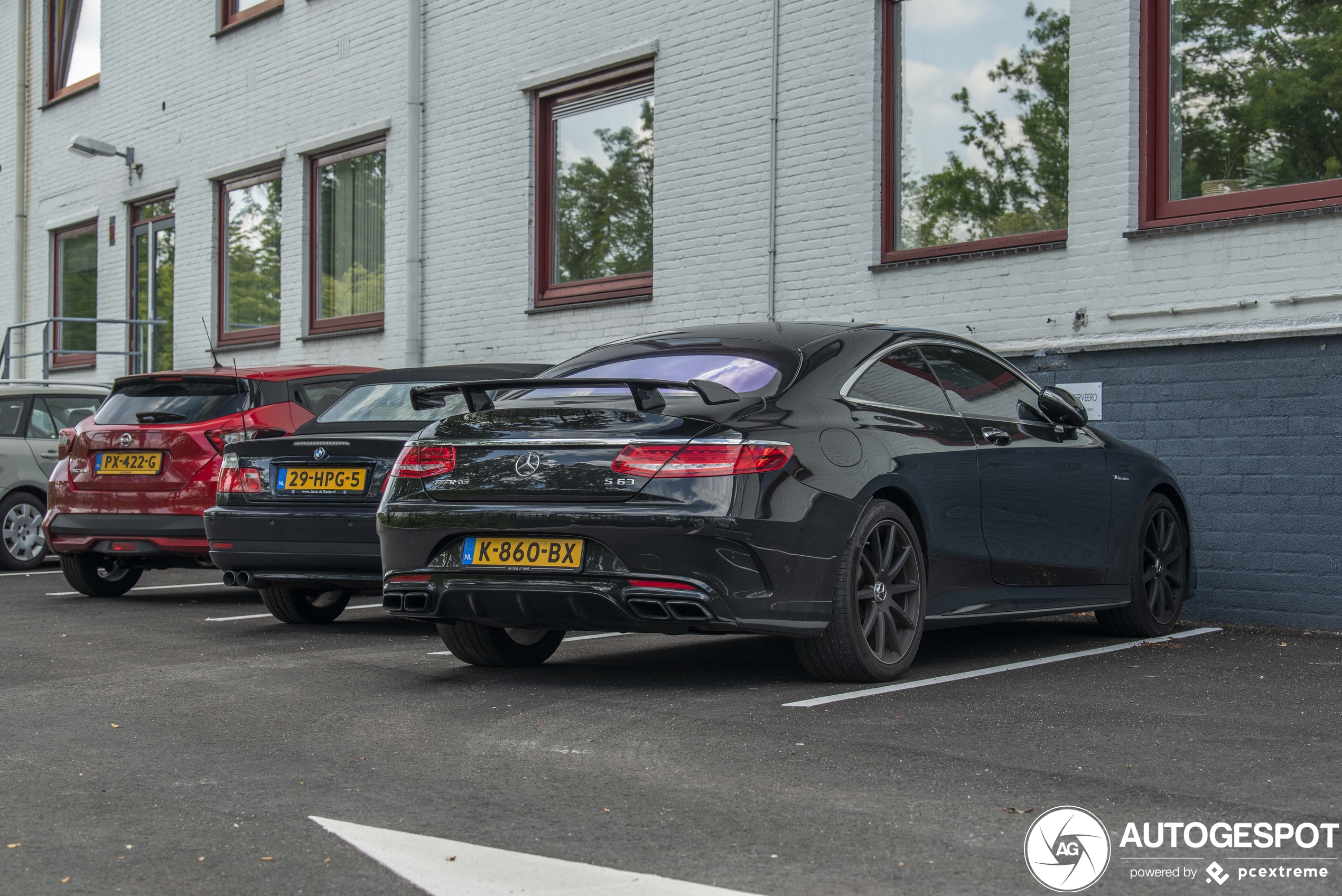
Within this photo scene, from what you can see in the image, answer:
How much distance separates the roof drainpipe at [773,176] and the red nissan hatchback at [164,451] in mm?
3542

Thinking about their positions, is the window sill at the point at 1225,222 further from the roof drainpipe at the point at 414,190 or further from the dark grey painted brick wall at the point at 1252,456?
the roof drainpipe at the point at 414,190

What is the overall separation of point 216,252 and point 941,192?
1095 cm

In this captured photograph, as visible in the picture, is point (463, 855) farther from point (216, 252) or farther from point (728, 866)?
point (216, 252)

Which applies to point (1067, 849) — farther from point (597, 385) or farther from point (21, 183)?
point (21, 183)

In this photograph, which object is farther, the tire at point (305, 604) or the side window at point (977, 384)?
the tire at point (305, 604)

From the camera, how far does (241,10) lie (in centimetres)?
1895

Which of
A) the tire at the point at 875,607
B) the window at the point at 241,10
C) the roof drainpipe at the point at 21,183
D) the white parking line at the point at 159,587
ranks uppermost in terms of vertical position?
the window at the point at 241,10

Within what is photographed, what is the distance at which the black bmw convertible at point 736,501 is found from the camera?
5.66 metres

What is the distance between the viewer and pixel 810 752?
15.8ft

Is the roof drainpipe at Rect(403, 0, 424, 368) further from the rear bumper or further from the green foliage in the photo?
the rear bumper

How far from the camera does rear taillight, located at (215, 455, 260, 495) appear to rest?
8.30 m

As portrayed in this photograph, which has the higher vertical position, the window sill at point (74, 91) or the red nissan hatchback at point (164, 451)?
the window sill at point (74, 91)

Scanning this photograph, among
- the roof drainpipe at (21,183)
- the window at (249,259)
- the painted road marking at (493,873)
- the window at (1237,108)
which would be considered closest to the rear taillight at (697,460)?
Answer: the painted road marking at (493,873)

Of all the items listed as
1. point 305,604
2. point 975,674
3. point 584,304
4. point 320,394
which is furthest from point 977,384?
point 584,304
